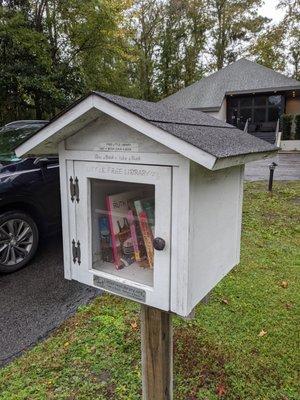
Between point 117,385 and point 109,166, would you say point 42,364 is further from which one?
point 109,166

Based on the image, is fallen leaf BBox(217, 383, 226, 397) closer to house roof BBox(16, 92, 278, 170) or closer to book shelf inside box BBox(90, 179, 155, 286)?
book shelf inside box BBox(90, 179, 155, 286)

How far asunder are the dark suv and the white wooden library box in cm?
226

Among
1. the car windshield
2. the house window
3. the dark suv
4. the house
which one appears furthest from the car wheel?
the house window

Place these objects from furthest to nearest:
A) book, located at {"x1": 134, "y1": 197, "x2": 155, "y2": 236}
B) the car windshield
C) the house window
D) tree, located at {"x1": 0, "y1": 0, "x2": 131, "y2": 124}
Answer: the house window
tree, located at {"x1": 0, "y1": 0, "x2": 131, "y2": 124}
the car windshield
book, located at {"x1": 134, "y1": 197, "x2": 155, "y2": 236}

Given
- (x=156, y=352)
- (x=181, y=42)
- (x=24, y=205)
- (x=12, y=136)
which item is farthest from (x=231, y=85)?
(x=156, y=352)

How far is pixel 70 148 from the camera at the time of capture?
4.99ft

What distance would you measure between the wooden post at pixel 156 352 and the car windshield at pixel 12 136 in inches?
115

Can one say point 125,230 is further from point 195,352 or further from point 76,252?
point 195,352

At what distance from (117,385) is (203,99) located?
2119 cm

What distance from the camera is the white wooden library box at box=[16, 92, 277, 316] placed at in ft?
3.97

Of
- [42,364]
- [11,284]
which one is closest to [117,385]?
[42,364]

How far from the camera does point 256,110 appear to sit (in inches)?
878

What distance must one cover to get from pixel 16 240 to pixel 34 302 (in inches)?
33.4

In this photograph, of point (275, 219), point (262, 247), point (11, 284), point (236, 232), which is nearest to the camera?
point (236, 232)
